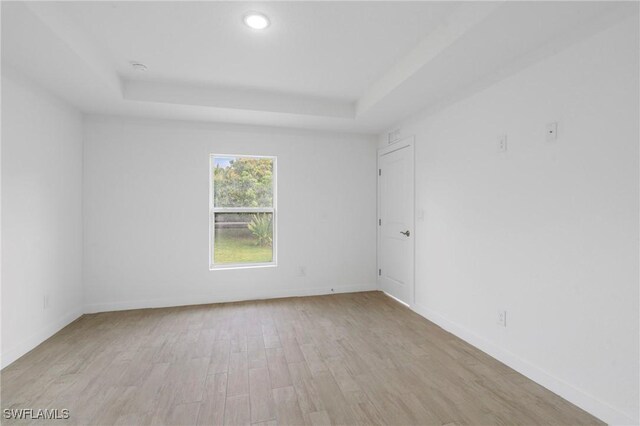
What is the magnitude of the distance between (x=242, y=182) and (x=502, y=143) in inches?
127

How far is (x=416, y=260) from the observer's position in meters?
3.75

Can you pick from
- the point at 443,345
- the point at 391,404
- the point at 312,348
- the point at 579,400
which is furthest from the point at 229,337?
the point at 579,400

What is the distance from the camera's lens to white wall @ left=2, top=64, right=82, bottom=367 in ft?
8.07

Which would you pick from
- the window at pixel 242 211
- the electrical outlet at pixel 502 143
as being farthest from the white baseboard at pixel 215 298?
the electrical outlet at pixel 502 143

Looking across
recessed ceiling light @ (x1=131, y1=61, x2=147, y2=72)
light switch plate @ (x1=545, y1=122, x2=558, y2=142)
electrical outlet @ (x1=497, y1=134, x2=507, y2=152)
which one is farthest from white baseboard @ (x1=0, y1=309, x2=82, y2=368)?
light switch plate @ (x1=545, y1=122, x2=558, y2=142)

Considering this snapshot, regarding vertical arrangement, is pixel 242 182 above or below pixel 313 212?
above

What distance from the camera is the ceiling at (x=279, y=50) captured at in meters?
1.94

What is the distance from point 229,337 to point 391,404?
1750 millimetres

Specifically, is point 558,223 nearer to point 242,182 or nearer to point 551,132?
point 551,132

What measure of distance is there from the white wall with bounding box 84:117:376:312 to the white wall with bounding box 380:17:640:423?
1746mm

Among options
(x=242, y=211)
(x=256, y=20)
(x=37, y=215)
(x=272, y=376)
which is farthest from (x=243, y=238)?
(x=256, y=20)

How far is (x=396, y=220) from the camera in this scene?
13.8 feet

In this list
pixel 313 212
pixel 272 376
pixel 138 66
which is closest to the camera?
pixel 272 376

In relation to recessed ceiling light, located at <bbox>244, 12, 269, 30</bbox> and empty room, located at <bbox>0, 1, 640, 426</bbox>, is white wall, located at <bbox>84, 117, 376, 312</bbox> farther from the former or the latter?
recessed ceiling light, located at <bbox>244, 12, 269, 30</bbox>
